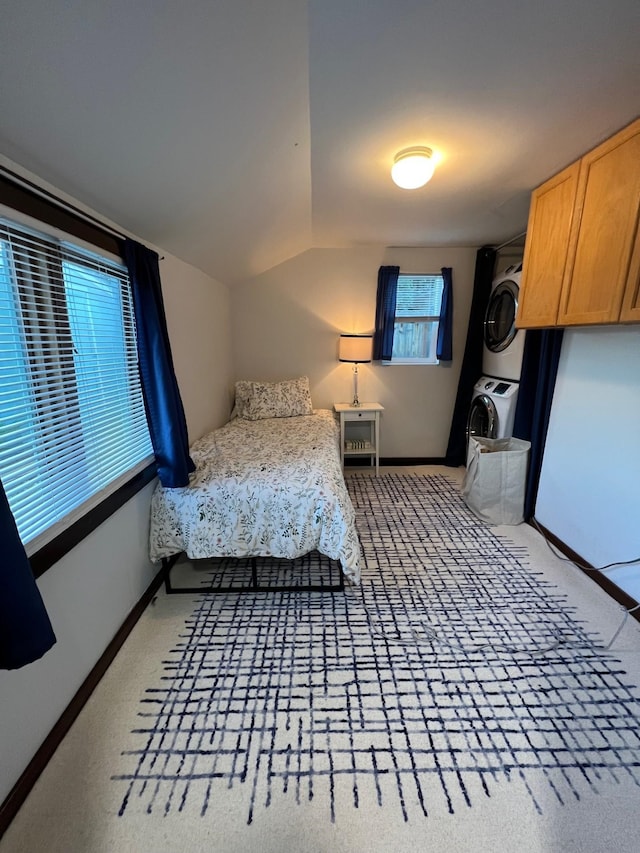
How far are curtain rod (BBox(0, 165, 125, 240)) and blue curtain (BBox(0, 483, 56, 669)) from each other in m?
0.95

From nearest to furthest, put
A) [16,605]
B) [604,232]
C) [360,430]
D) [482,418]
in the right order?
[16,605], [604,232], [482,418], [360,430]

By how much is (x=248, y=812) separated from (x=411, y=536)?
174cm

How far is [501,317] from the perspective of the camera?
3.19 metres

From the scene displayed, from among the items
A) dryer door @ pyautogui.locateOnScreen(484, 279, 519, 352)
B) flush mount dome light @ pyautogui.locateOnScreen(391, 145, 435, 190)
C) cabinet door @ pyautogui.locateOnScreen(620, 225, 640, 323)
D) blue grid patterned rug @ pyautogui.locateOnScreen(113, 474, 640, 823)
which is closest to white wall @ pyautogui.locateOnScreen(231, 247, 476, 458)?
dryer door @ pyautogui.locateOnScreen(484, 279, 519, 352)

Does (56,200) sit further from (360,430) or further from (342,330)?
(360,430)

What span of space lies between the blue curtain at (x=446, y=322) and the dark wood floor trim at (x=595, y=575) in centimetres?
191

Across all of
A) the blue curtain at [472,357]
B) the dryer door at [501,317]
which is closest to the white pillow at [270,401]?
the blue curtain at [472,357]

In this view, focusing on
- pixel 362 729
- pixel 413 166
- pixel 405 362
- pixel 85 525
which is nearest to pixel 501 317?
pixel 405 362

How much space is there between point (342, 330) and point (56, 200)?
9.13 feet

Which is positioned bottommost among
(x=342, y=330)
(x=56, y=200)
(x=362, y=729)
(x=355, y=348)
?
(x=362, y=729)

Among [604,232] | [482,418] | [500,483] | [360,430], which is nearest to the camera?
[604,232]

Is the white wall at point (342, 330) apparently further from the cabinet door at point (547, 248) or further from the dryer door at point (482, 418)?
the cabinet door at point (547, 248)

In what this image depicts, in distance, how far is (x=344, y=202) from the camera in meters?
2.42

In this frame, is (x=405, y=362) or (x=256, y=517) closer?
(x=256, y=517)
